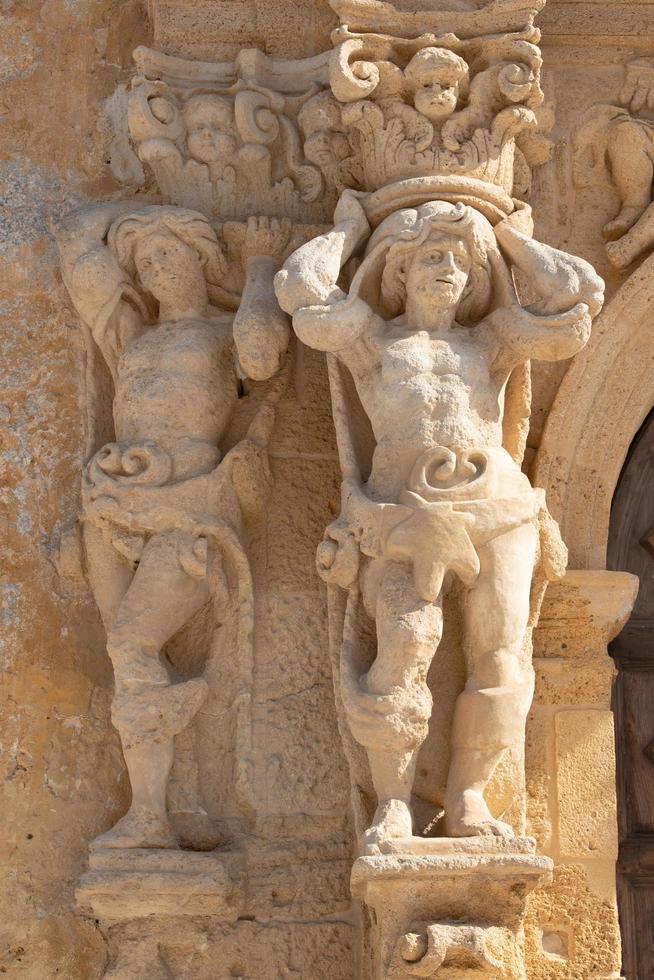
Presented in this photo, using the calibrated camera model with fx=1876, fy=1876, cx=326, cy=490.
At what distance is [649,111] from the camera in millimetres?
6129

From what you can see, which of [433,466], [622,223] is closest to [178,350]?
[433,466]

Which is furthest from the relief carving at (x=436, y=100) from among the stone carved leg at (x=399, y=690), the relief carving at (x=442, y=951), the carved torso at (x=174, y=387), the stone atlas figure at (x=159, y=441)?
the relief carving at (x=442, y=951)

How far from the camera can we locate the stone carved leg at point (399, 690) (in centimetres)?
498

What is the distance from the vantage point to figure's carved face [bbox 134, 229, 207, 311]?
18.6 feet

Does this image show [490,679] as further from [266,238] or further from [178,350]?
[266,238]

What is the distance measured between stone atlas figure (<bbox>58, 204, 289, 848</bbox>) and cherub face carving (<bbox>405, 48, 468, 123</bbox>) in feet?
1.91

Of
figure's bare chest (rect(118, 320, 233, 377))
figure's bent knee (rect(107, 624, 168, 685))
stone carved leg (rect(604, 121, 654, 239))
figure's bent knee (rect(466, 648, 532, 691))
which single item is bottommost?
figure's bent knee (rect(107, 624, 168, 685))

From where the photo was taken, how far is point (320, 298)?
17.2 feet

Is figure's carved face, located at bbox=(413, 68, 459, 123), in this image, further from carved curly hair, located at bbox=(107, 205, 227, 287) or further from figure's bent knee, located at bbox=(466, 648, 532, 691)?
figure's bent knee, located at bbox=(466, 648, 532, 691)

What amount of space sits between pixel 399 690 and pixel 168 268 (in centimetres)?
152

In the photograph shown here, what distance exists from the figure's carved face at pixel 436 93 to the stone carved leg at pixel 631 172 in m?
0.75

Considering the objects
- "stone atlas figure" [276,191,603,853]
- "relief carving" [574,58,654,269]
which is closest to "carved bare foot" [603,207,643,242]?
"relief carving" [574,58,654,269]

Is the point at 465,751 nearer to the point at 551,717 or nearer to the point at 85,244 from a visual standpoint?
the point at 551,717

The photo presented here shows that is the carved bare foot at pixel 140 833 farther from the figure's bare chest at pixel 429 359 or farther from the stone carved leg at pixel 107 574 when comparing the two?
the figure's bare chest at pixel 429 359
